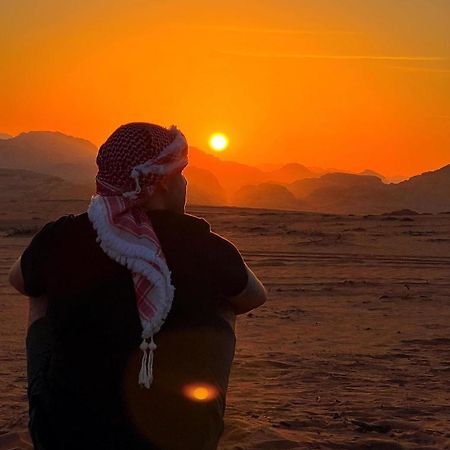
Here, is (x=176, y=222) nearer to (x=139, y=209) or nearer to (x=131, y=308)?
Result: (x=139, y=209)

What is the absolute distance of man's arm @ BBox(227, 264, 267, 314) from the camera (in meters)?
2.78

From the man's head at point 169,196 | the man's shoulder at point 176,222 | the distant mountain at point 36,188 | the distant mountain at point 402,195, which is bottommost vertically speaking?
the man's shoulder at point 176,222

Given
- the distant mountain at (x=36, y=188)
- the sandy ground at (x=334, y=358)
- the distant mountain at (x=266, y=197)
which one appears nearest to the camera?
the sandy ground at (x=334, y=358)

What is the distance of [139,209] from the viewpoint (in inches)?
107

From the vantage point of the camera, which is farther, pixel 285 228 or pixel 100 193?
pixel 285 228

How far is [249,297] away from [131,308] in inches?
18.4

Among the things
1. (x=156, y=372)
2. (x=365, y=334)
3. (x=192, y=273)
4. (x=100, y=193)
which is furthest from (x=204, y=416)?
(x=365, y=334)

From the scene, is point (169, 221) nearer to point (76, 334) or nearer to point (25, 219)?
point (76, 334)

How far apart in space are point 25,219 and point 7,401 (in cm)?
2151

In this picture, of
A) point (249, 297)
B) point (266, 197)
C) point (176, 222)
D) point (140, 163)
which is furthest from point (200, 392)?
point (266, 197)

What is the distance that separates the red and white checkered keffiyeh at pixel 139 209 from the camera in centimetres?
253

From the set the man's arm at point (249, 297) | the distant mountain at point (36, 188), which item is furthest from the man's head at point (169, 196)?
the distant mountain at point (36, 188)

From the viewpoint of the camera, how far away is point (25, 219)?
26.4 m

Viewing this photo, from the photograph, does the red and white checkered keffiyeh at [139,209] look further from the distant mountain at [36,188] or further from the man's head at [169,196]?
the distant mountain at [36,188]
